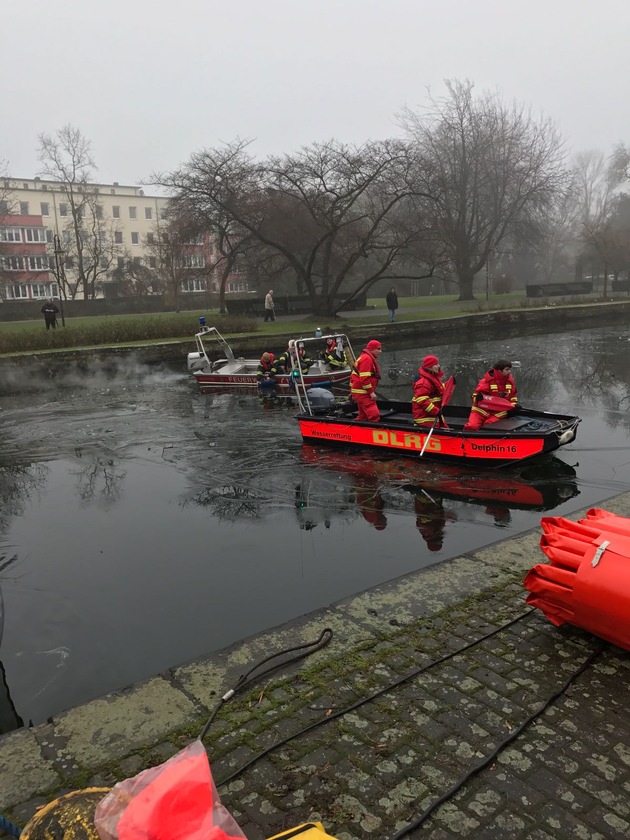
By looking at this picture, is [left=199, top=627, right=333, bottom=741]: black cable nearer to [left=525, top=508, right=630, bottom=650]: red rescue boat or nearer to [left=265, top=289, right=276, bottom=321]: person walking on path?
[left=525, top=508, right=630, bottom=650]: red rescue boat

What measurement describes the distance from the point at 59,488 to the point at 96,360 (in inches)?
573

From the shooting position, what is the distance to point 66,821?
2.41m

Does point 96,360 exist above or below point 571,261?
below

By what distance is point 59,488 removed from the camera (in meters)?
10.6

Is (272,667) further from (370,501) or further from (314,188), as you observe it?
(314,188)

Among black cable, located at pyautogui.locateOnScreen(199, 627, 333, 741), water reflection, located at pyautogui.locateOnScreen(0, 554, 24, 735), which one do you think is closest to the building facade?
water reflection, located at pyautogui.locateOnScreen(0, 554, 24, 735)

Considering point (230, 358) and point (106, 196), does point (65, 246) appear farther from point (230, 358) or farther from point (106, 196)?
point (230, 358)

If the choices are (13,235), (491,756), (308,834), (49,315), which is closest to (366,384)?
(491,756)

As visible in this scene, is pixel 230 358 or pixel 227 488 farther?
pixel 230 358

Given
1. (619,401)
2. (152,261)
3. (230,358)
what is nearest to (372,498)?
(619,401)

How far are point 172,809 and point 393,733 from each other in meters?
1.86

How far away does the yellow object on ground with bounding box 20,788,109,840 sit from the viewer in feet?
7.69

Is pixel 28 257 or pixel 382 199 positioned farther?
pixel 28 257

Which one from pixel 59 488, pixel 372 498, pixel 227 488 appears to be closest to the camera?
pixel 372 498
